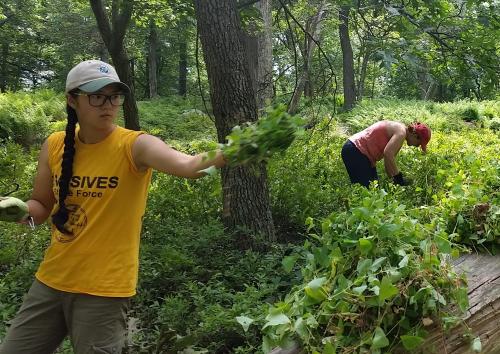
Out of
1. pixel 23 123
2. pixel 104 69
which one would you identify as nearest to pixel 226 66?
pixel 104 69

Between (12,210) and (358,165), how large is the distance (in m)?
4.26

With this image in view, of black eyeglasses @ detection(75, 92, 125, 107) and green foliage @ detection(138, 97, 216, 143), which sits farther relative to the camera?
green foliage @ detection(138, 97, 216, 143)

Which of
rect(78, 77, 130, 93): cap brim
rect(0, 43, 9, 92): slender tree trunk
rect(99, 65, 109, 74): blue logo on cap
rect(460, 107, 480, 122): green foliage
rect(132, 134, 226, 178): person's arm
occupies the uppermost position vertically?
rect(0, 43, 9, 92): slender tree trunk

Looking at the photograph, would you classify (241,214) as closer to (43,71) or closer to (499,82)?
(499,82)

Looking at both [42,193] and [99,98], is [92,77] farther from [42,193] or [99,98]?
[42,193]

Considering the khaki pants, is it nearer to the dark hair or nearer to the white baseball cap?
the dark hair

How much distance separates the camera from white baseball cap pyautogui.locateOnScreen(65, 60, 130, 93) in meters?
2.33

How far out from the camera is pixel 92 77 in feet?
7.73

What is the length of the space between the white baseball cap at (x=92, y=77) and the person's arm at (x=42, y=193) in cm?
41

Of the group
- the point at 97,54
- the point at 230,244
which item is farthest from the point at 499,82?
the point at 97,54

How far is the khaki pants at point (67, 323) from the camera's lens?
2295mm

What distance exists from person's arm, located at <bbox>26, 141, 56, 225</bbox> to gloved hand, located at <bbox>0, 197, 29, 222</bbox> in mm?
106

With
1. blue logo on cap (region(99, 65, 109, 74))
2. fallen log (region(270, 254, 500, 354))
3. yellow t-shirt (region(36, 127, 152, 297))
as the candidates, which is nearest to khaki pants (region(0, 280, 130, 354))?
yellow t-shirt (region(36, 127, 152, 297))

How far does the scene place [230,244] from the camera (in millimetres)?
5188
